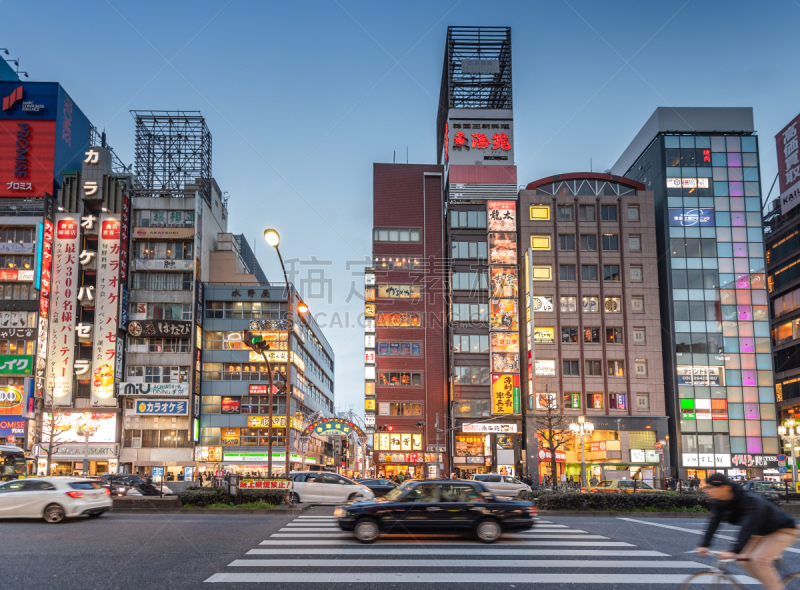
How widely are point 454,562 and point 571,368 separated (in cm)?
5388

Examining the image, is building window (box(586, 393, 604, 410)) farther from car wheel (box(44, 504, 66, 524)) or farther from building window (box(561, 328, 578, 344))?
car wheel (box(44, 504, 66, 524))

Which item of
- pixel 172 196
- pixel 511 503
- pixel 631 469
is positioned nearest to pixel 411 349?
pixel 631 469

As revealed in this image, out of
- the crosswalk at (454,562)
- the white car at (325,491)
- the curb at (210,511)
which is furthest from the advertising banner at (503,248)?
the crosswalk at (454,562)

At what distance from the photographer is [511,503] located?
16.3 metres

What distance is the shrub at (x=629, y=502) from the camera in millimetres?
24266

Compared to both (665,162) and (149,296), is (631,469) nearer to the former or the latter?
(665,162)

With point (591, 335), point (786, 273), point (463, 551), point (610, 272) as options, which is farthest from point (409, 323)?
point (463, 551)

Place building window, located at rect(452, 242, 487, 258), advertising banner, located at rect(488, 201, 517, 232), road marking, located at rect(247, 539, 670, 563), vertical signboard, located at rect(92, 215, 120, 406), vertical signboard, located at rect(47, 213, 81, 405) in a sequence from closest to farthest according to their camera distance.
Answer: road marking, located at rect(247, 539, 670, 563), vertical signboard, located at rect(47, 213, 81, 405), vertical signboard, located at rect(92, 215, 120, 406), advertising banner, located at rect(488, 201, 517, 232), building window, located at rect(452, 242, 487, 258)

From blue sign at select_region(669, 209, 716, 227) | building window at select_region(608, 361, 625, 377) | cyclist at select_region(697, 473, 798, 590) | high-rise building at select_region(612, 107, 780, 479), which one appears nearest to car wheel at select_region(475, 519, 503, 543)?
cyclist at select_region(697, 473, 798, 590)

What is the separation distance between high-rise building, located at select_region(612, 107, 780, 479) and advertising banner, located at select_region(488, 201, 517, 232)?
46.4 ft

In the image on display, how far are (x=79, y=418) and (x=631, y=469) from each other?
50840 mm

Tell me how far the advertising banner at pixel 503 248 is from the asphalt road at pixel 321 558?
160 ft

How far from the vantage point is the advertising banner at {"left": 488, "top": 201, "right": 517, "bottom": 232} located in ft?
222

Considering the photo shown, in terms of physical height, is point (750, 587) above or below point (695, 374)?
below
